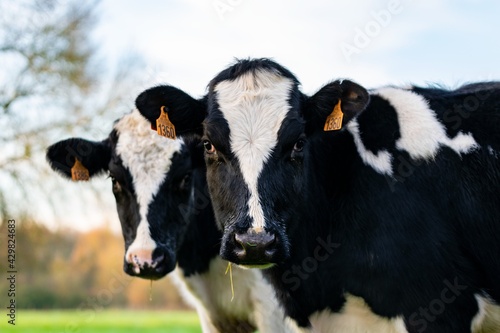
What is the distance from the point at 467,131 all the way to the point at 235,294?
3.72 metres

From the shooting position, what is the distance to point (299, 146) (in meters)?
5.03

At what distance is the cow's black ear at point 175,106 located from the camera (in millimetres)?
5430

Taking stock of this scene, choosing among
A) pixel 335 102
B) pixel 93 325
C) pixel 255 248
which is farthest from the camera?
pixel 93 325

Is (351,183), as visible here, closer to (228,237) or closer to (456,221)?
(456,221)

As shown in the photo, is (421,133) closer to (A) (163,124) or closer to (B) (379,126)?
(B) (379,126)

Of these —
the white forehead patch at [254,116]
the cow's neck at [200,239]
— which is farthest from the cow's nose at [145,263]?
the white forehead patch at [254,116]

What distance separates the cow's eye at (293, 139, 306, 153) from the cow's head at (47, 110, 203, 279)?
2607mm

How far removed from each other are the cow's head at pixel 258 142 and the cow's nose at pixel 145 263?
188 cm

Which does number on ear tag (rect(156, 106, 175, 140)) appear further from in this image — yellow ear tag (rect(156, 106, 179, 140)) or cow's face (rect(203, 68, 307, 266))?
cow's face (rect(203, 68, 307, 266))

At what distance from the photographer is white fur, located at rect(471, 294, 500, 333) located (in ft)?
16.0

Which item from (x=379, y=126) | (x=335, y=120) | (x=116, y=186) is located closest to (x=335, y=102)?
(x=335, y=120)

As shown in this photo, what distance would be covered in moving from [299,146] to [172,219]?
2.76 meters

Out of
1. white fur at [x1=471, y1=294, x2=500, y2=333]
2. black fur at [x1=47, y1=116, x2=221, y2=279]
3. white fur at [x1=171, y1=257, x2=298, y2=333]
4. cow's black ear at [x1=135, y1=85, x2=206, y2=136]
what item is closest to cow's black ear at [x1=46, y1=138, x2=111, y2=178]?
black fur at [x1=47, y1=116, x2=221, y2=279]

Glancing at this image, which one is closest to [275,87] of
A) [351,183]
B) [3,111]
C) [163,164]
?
[351,183]
